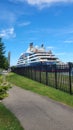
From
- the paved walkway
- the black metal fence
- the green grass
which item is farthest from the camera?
the black metal fence

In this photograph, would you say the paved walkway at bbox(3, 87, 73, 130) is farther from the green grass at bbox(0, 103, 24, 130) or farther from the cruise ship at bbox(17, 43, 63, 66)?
the cruise ship at bbox(17, 43, 63, 66)

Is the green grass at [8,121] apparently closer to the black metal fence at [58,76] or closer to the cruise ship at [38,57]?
the black metal fence at [58,76]

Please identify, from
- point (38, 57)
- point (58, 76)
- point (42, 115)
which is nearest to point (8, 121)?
point (42, 115)

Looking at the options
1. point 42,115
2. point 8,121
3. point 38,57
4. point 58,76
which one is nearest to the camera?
point 8,121

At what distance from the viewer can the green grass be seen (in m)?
9.84

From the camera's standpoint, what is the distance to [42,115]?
12.1m

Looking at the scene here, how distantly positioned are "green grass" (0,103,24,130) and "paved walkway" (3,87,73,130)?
0.22 m

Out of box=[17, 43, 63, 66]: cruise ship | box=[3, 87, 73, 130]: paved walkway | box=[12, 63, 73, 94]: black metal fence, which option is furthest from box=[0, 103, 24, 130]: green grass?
box=[17, 43, 63, 66]: cruise ship

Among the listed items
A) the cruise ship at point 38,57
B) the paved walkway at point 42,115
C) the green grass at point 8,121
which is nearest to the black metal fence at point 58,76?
the paved walkway at point 42,115

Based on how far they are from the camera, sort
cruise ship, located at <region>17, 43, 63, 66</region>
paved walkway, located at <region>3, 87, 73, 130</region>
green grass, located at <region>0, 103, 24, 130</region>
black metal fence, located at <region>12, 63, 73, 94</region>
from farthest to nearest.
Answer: cruise ship, located at <region>17, 43, 63, 66</region> < black metal fence, located at <region>12, 63, 73, 94</region> < paved walkway, located at <region>3, 87, 73, 130</region> < green grass, located at <region>0, 103, 24, 130</region>

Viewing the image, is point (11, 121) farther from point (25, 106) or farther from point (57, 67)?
point (57, 67)

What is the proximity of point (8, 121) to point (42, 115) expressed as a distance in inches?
65.4

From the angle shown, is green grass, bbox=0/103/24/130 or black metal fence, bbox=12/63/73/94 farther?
black metal fence, bbox=12/63/73/94

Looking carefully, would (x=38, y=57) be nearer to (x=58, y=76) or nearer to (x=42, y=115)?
(x=58, y=76)
